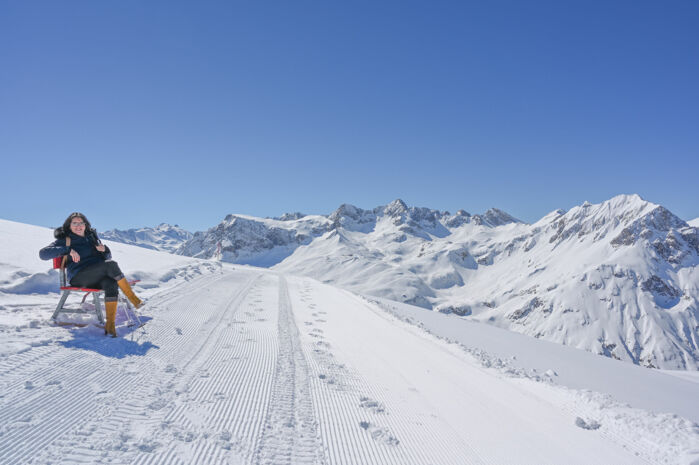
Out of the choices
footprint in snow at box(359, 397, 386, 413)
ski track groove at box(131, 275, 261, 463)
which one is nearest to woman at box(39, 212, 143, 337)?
ski track groove at box(131, 275, 261, 463)

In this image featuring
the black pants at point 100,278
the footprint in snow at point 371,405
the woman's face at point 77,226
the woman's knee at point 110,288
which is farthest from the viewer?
the woman's face at point 77,226

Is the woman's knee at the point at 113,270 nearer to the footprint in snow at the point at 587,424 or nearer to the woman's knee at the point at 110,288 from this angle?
the woman's knee at the point at 110,288

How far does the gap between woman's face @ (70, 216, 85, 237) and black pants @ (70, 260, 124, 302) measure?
790 mm

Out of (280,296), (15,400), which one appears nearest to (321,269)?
(280,296)

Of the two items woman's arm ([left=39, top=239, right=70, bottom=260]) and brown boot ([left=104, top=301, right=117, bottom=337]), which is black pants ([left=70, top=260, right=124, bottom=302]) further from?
woman's arm ([left=39, top=239, right=70, bottom=260])

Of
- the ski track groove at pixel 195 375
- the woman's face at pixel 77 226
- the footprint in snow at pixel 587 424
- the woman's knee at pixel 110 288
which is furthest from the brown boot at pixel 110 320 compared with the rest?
the footprint in snow at pixel 587 424

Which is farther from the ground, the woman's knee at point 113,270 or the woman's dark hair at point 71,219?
the woman's dark hair at point 71,219

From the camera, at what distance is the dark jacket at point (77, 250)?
21.7 ft

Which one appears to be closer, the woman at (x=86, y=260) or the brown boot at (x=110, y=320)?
the brown boot at (x=110, y=320)

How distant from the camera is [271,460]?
3.48 meters

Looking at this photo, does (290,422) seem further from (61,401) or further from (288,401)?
(61,401)

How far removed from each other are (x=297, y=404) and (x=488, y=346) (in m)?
8.15

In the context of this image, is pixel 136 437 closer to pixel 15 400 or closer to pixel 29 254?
pixel 15 400

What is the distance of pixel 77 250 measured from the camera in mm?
6859
